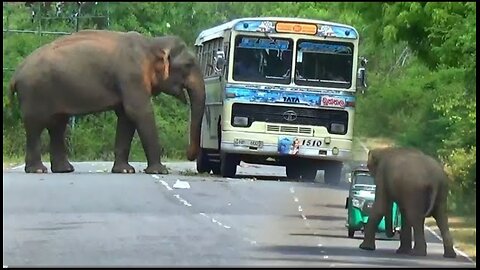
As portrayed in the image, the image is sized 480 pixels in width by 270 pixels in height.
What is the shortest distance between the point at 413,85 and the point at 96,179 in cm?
893

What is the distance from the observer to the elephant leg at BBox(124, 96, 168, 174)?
29094 mm

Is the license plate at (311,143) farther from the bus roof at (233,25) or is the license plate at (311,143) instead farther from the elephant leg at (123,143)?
the elephant leg at (123,143)

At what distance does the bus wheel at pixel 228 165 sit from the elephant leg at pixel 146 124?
46.2 inches

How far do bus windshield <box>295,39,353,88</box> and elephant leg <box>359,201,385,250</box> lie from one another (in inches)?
492

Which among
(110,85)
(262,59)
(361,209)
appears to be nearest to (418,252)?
(361,209)

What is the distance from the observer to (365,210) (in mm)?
17172

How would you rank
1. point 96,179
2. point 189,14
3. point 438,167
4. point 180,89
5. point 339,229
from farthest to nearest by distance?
point 189,14, point 180,89, point 96,179, point 339,229, point 438,167

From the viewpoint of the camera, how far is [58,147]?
30.0 m

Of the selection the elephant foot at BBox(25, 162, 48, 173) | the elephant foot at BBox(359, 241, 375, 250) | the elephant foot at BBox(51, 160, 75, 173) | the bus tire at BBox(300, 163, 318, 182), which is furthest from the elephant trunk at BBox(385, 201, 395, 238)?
the elephant foot at BBox(51, 160, 75, 173)

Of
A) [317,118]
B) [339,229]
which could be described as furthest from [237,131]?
[339,229]

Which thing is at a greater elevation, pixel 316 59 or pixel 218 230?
pixel 316 59

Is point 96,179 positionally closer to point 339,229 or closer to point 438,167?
point 339,229

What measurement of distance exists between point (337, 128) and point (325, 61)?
1.36m

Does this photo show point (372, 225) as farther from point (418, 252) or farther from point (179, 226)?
point (179, 226)
